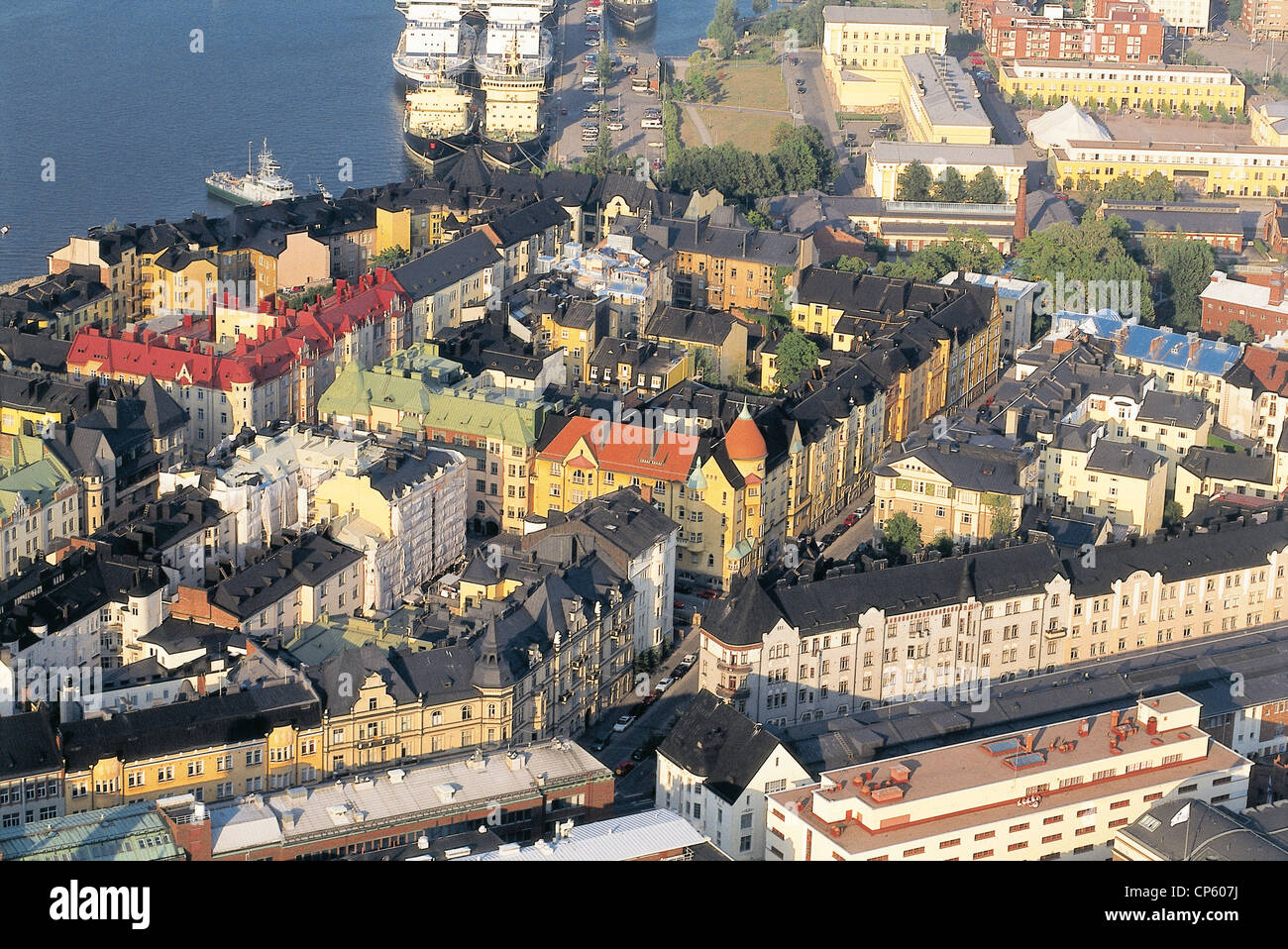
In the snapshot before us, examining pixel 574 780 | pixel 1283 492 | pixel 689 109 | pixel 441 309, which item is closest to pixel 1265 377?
pixel 1283 492

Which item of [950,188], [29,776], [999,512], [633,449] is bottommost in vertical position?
[29,776]

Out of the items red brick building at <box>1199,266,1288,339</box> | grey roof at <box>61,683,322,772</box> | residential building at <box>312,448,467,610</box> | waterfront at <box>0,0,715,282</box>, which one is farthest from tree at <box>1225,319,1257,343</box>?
waterfront at <box>0,0,715,282</box>

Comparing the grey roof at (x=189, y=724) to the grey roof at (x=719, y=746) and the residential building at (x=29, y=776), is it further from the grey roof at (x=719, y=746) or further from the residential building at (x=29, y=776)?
the grey roof at (x=719, y=746)

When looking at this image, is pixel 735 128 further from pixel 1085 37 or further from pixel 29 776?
pixel 29 776

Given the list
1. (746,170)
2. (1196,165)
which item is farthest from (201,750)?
(1196,165)

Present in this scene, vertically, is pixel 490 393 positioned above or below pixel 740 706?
above

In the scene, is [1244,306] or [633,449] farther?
[1244,306]
